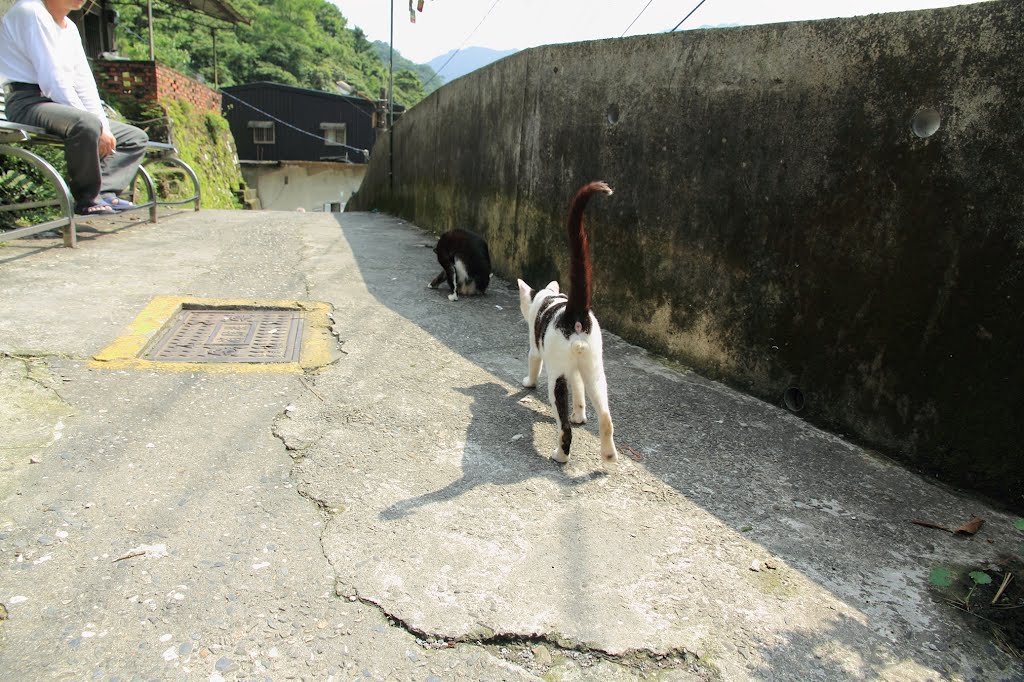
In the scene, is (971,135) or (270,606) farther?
(971,135)

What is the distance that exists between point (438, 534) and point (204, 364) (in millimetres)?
1951

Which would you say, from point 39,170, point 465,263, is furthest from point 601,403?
point 39,170

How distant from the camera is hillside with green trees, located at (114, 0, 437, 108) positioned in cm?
2743

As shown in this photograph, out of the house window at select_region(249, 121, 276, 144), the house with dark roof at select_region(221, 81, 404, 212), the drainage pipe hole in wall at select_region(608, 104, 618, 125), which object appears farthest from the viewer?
the house window at select_region(249, 121, 276, 144)

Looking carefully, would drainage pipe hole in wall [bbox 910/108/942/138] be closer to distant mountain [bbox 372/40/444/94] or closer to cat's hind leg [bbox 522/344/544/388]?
cat's hind leg [bbox 522/344/544/388]

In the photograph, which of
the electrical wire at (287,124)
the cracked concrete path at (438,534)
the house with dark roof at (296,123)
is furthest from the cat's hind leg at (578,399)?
the electrical wire at (287,124)

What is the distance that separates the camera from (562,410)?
2.65 meters

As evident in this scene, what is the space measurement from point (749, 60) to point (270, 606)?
3340mm

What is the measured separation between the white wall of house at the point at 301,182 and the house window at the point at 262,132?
2752mm

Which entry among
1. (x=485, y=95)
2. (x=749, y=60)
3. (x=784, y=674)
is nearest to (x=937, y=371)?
(x=784, y=674)

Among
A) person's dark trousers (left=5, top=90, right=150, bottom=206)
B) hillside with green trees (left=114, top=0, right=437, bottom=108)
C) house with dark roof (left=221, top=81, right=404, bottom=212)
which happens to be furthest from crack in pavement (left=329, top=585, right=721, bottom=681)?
house with dark roof (left=221, top=81, right=404, bottom=212)

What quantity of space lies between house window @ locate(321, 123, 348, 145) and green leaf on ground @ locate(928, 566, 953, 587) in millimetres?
32375

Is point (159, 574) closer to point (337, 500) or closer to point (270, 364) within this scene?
point (337, 500)

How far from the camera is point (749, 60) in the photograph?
3270 mm
